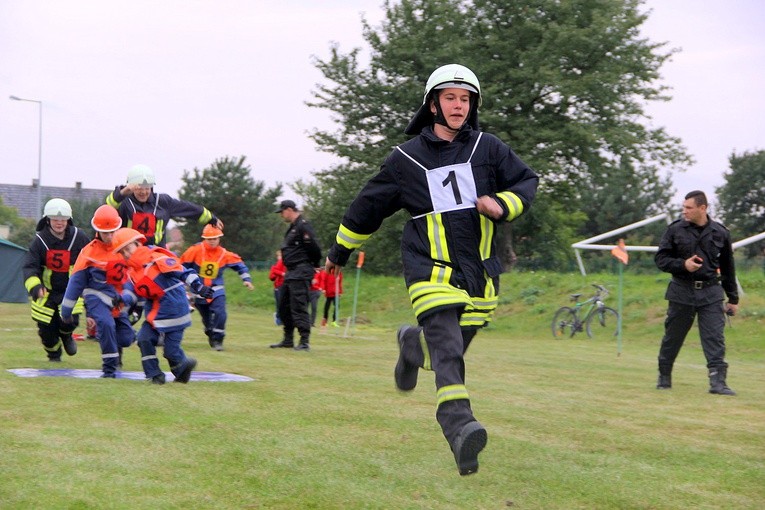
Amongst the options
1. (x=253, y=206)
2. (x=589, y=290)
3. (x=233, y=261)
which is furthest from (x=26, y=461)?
(x=253, y=206)

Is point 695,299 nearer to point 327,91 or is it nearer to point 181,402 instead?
point 181,402

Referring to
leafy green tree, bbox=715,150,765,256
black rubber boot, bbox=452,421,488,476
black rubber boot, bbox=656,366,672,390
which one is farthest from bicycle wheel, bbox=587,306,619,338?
leafy green tree, bbox=715,150,765,256

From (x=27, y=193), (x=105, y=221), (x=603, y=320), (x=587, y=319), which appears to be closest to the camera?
(x=105, y=221)

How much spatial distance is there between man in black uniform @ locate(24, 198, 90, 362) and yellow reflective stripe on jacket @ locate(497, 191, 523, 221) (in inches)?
293

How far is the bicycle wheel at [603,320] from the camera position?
2644 cm

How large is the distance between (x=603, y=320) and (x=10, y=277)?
70.9ft

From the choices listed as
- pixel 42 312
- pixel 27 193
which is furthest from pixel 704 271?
pixel 27 193

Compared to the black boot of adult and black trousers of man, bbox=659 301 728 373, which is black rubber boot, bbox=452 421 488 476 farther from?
the black boot of adult

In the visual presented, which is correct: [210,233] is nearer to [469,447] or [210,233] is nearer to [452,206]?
[452,206]

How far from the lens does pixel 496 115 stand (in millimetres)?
39594

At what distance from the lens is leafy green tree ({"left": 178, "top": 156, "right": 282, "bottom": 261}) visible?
229 feet

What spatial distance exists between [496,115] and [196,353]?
88.1 ft

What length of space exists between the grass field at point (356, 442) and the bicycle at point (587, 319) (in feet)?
42.1

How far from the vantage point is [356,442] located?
713cm
